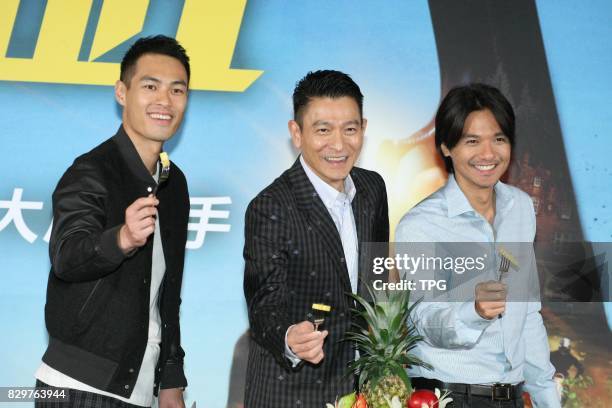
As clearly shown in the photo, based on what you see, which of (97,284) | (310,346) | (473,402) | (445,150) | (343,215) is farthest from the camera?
(445,150)

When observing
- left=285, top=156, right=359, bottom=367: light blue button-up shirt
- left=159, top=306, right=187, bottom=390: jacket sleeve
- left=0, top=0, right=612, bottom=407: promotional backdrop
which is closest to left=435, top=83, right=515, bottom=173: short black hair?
left=285, top=156, right=359, bottom=367: light blue button-up shirt

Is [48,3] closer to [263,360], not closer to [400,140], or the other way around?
[400,140]

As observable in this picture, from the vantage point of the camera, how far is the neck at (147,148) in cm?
289

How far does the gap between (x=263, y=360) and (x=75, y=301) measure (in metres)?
0.77

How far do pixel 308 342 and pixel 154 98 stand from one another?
1176 mm

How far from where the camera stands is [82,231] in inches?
96.1

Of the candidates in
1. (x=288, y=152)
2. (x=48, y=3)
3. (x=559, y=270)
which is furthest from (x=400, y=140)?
(x=48, y=3)

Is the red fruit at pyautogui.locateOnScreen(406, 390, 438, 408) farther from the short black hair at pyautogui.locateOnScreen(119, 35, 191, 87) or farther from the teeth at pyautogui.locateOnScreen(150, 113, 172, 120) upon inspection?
the short black hair at pyautogui.locateOnScreen(119, 35, 191, 87)

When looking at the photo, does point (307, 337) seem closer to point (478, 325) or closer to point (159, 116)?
point (478, 325)

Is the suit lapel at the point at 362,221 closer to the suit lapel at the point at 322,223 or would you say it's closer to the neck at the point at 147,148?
the suit lapel at the point at 322,223

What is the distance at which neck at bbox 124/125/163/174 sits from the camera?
9.48 ft

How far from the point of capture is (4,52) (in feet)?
13.3

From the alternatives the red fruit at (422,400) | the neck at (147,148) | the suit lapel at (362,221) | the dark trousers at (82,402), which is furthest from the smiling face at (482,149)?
the dark trousers at (82,402)

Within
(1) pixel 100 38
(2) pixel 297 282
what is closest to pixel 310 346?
(2) pixel 297 282
